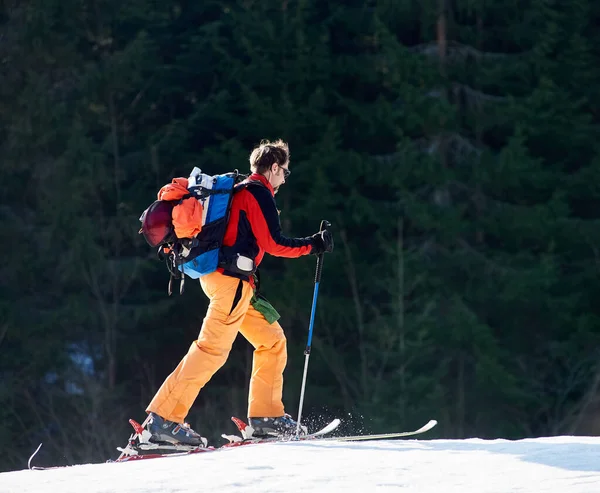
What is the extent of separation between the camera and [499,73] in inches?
744

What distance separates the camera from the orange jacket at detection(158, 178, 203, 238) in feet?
21.4

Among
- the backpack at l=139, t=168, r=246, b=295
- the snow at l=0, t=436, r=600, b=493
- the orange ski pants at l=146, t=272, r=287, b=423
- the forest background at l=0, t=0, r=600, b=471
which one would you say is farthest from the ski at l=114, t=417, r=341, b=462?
the forest background at l=0, t=0, r=600, b=471

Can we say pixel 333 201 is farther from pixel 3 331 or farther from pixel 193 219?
pixel 193 219

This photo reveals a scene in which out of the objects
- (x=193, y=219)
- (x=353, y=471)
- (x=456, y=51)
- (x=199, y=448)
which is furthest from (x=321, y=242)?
(x=456, y=51)

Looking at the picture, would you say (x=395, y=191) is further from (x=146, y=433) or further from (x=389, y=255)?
(x=146, y=433)

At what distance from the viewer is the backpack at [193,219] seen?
257 inches

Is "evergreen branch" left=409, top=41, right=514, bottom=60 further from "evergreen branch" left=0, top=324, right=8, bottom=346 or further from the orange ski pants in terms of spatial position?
the orange ski pants

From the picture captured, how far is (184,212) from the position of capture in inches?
257

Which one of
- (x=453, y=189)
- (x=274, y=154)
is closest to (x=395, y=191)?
(x=453, y=189)

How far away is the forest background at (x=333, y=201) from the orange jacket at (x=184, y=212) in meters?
11.6

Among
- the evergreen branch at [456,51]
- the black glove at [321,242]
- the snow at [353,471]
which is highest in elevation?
the evergreen branch at [456,51]

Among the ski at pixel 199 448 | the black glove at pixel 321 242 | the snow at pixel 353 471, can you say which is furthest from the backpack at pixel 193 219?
the snow at pixel 353 471

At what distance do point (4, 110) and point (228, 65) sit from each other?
405cm

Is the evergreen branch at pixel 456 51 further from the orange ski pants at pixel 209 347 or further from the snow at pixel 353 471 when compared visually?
the snow at pixel 353 471
